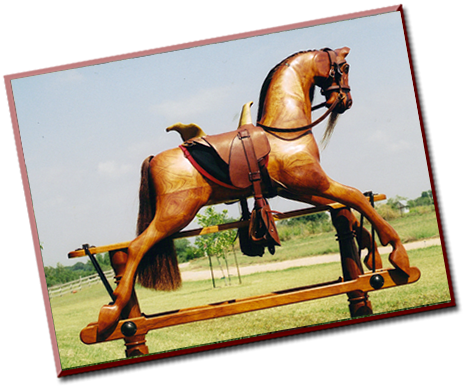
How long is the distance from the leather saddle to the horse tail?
292 mm

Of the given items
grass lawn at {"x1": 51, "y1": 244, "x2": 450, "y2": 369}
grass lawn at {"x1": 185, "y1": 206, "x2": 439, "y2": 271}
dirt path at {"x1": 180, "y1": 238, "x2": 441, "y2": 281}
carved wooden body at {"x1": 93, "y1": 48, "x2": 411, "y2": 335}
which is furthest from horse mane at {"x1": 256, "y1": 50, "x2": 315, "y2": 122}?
grass lawn at {"x1": 51, "y1": 244, "x2": 450, "y2": 369}

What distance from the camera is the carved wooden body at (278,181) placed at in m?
2.30

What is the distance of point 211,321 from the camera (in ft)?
8.76

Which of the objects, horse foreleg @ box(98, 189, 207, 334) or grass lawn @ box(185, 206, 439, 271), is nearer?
horse foreleg @ box(98, 189, 207, 334)

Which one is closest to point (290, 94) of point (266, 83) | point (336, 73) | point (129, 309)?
point (266, 83)

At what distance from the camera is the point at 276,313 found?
271cm

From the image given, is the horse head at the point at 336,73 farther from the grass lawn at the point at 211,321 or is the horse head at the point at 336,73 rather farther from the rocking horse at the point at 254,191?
the grass lawn at the point at 211,321

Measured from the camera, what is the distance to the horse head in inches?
97.7

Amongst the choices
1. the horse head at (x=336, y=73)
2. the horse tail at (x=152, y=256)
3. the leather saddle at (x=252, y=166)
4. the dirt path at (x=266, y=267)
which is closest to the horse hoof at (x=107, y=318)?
the horse tail at (x=152, y=256)

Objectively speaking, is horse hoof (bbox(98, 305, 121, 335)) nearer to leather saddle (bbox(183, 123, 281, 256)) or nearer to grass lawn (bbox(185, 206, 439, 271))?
grass lawn (bbox(185, 206, 439, 271))

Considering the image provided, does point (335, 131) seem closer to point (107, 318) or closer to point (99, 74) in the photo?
point (99, 74)

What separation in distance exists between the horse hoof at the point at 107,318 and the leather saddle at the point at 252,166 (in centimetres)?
71

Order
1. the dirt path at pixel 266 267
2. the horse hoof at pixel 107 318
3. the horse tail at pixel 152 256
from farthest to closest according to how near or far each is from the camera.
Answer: the dirt path at pixel 266 267 < the horse tail at pixel 152 256 < the horse hoof at pixel 107 318

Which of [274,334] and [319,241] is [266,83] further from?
[274,334]
